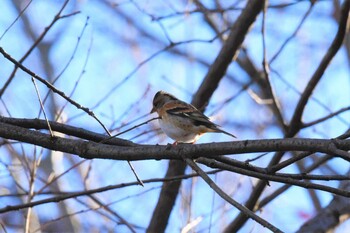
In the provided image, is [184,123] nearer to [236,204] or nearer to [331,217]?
[331,217]

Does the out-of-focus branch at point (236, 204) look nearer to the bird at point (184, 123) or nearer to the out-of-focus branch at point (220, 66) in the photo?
the bird at point (184, 123)

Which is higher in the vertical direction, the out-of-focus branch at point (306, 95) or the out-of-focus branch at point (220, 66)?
the out-of-focus branch at point (220, 66)

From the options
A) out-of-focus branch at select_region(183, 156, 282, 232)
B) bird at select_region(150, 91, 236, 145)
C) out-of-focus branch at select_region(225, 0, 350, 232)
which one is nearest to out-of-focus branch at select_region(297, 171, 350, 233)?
out-of-focus branch at select_region(225, 0, 350, 232)

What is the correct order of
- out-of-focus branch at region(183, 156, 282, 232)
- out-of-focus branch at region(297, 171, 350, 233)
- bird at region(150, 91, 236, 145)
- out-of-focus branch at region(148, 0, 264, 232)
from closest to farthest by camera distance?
out-of-focus branch at region(183, 156, 282, 232) → bird at region(150, 91, 236, 145) → out-of-focus branch at region(297, 171, 350, 233) → out-of-focus branch at region(148, 0, 264, 232)

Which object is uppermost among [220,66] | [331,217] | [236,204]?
[220,66]

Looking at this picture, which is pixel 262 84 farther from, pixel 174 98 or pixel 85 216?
pixel 85 216

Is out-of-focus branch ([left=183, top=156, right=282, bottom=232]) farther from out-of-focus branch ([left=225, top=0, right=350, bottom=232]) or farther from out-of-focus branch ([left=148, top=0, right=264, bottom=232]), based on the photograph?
out-of-focus branch ([left=148, top=0, right=264, bottom=232])

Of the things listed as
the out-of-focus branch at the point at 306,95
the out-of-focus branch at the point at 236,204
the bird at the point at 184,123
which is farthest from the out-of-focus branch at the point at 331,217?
the out-of-focus branch at the point at 236,204

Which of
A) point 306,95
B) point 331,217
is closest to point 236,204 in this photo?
point 306,95

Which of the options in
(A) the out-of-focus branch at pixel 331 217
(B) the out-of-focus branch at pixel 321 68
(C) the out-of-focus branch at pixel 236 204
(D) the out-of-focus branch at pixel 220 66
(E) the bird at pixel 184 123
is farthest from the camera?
(D) the out-of-focus branch at pixel 220 66

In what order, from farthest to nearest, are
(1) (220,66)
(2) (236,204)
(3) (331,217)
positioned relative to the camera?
1. (1) (220,66)
2. (3) (331,217)
3. (2) (236,204)

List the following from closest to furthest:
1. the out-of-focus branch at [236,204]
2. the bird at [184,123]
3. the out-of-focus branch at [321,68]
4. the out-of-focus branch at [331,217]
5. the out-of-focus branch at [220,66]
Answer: the out-of-focus branch at [236,204] < the out-of-focus branch at [321,68] < the bird at [184,123] < the out-of-focus branch at [331,217] < the out-of-focus branch at [220,66]

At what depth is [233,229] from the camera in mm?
4715

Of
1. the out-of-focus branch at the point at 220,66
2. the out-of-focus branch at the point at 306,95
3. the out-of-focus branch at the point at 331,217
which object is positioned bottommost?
the out-of-focus branch at the point at 331,217
